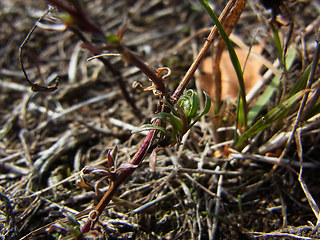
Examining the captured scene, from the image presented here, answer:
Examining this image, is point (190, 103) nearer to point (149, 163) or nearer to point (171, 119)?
point (171, 119)

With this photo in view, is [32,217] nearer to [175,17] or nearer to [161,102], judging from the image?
[161,102]

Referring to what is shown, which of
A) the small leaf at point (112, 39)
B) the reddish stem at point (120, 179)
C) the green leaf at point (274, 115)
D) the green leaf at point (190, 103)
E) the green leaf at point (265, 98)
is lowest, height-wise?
the green leaf at point (265, 98)

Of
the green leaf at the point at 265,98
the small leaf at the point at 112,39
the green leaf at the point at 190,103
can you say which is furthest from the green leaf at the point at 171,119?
the green leaf at the point at 265,98

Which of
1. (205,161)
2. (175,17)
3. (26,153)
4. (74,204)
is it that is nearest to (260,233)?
(205,161)

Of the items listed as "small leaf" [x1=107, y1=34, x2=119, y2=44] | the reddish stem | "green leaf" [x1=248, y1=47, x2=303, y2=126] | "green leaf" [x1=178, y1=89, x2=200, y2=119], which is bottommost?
"green leaf" [x1=248, y1=47, x2=303, y2=126]

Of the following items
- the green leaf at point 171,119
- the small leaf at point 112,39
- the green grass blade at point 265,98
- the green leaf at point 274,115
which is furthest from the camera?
the green grass blade at point 265,98

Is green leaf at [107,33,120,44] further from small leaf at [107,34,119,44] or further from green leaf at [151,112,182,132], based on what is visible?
green leaf at [151,112,182,132]

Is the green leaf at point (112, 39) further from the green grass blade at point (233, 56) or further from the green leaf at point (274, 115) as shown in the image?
the green leaf at point (274, 115)

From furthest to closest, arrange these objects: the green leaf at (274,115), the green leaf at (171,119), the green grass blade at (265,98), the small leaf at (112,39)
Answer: the green grass blade at (265,98) < the green leaf at (274,115) < the green leaf at (171,119) < the small leaf at (112,39)

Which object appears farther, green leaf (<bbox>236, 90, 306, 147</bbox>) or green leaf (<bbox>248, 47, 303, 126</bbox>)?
green leaf (<bbox>248, 47, 303, 126</bbox>)

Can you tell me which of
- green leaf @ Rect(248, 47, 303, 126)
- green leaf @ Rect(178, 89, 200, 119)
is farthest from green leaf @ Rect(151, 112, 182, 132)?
green leaf @ Rect(248, 47, 303, 126)
